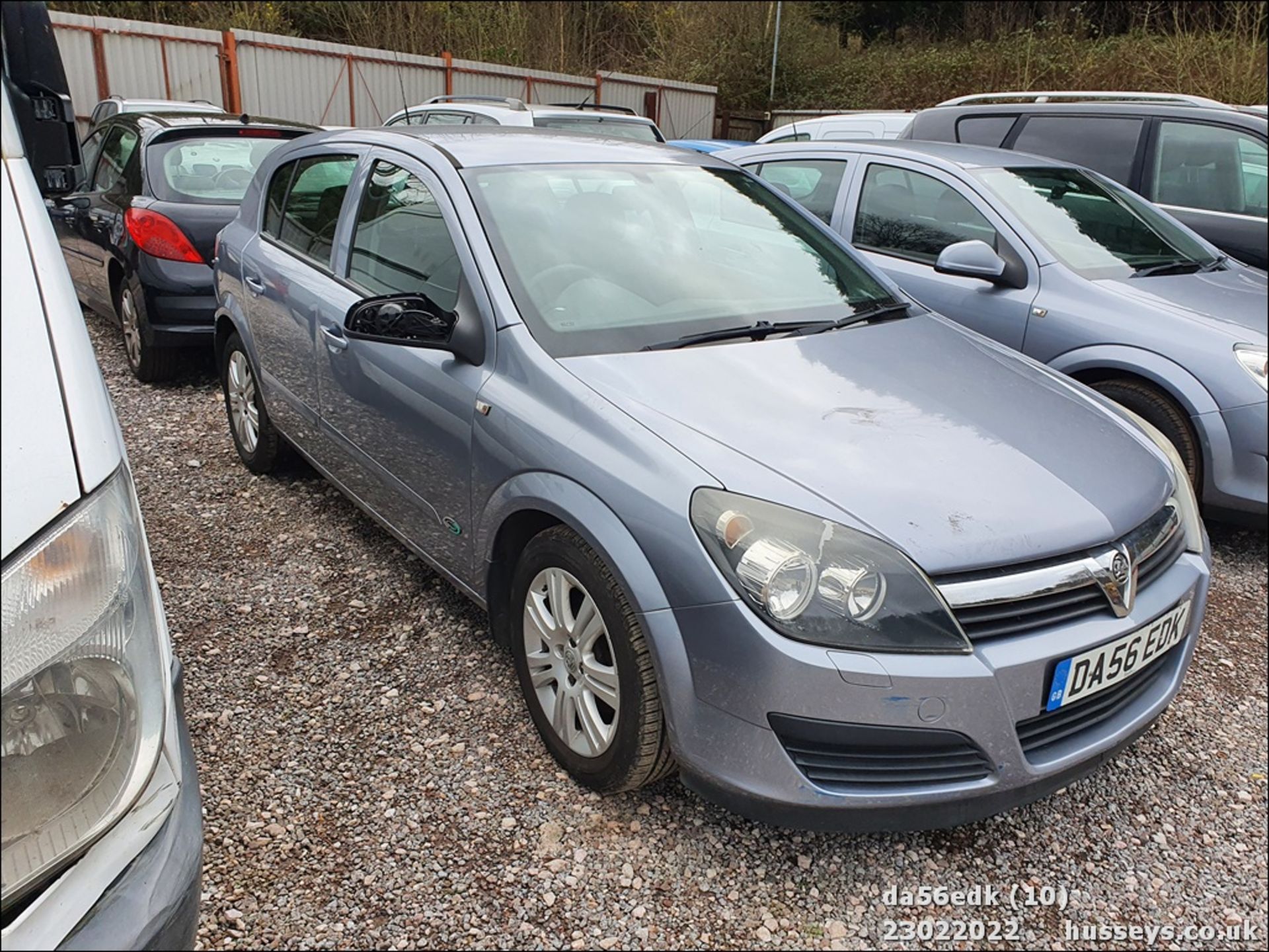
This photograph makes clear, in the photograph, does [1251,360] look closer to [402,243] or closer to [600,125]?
[402,243]

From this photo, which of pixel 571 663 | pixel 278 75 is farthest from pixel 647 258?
pixel 278 75

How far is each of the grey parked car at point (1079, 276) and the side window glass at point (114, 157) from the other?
162 inches

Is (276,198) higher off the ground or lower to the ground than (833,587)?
higher

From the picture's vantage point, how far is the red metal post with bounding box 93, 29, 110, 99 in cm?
1373

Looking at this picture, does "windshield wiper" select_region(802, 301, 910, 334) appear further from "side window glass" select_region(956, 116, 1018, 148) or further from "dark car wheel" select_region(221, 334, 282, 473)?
"side window glass" select_region(956, 116, 1018, 148)

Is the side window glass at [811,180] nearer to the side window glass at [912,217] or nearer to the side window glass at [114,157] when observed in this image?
the side window glass at [912,217]

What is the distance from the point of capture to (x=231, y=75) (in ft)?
49.6

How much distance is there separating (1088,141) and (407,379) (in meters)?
5.03

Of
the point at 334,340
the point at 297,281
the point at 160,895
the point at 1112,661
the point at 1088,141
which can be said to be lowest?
the point at 1112,661

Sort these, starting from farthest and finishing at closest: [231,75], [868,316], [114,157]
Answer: [231,75] → [114,157] → [868,316]

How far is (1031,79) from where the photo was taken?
1895 centimetres

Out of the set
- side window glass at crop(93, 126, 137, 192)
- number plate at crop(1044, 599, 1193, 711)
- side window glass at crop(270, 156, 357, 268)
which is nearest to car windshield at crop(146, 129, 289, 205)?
side window glass at crop(93, 126, 137, 192)

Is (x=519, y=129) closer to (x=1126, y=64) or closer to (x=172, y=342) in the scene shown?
(x=172, y=342)

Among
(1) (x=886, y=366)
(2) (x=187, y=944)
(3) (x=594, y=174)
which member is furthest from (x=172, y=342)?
(2) (x=187, y=944)
